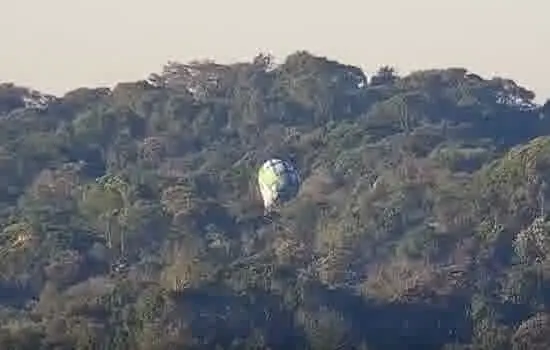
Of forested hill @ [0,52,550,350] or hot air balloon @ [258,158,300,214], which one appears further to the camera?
hot air balloon @ [258,158,300,214]

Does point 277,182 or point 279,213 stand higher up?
point 277,182

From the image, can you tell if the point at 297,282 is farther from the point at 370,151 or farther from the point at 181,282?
the point at 370,151

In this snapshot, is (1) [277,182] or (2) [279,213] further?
(1) [277,182]

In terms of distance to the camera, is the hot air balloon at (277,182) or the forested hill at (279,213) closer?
the forested hill at (279,213)

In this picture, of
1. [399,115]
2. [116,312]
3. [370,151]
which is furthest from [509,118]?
[116,312]
